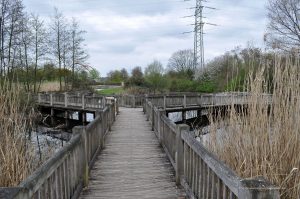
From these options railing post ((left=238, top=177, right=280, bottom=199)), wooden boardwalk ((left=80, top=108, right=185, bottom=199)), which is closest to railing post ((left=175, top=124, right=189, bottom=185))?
wooden boardwalk ((left=80, top=108, right=185, bottom=199))

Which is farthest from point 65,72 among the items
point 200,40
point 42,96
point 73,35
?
point 200,40

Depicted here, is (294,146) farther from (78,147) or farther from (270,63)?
(78,147)

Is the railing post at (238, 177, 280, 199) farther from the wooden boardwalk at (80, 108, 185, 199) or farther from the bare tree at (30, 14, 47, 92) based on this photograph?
the bare tree at (30, 14, 47, 92)

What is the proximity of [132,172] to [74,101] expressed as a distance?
17679 millimetres

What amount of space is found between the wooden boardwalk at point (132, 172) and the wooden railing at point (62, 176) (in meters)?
0.34

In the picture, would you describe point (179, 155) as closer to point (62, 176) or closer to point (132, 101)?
point (62, 176)

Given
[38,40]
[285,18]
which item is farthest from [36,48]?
[285,18]

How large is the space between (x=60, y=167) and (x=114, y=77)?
7122 centimetres

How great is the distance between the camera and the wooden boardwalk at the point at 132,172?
5.21 metres

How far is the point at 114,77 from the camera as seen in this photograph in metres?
74.6

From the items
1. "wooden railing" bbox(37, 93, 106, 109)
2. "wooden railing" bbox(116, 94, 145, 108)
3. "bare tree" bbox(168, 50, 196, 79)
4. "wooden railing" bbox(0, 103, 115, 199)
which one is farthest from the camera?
"bare tree" bbox(168, 50, 196, 79)

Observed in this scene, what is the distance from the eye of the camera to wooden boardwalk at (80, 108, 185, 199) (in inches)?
205

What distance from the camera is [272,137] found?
155 inches

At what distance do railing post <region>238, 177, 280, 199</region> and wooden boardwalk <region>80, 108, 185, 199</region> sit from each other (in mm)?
2940
